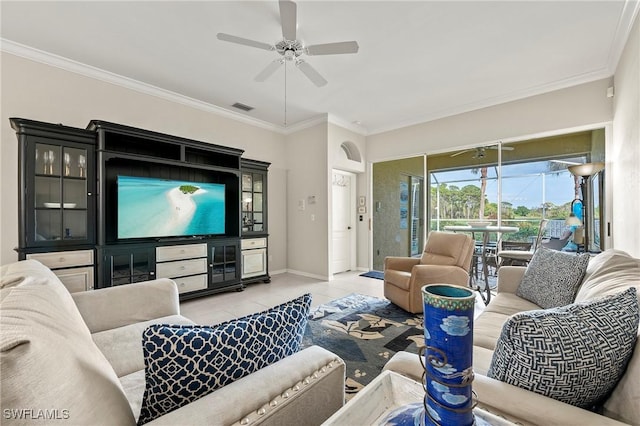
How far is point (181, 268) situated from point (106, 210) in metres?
1.09

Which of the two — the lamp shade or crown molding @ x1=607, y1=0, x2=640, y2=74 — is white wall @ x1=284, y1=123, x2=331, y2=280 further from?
crown molding @ x1=607, y1=0, x2=640, y2=74

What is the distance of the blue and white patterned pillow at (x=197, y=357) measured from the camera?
2.22 feet

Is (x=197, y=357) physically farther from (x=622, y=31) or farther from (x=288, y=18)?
(x=622, y=31)

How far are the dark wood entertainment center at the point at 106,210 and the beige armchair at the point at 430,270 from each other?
2285 mm

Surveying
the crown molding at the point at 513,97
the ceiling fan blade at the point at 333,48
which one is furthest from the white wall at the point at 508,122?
the ceiling fan blade at the point at 333,48

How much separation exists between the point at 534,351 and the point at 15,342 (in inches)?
45.8

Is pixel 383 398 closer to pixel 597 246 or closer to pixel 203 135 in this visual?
pixel 597 246

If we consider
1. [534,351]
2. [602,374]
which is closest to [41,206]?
[534,351]

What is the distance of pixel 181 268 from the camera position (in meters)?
3.53

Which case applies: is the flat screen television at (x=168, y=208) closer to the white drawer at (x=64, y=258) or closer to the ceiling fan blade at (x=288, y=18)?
the white drawer at (x=64, y=258)

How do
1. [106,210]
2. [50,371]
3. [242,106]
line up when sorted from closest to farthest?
[50,371] < [106,210] < [242,106]

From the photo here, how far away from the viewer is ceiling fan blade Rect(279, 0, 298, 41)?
1996 mm

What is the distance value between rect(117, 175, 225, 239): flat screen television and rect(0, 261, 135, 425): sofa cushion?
9.25ft

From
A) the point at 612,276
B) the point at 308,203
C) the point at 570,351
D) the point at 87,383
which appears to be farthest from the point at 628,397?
the point at 308,203
